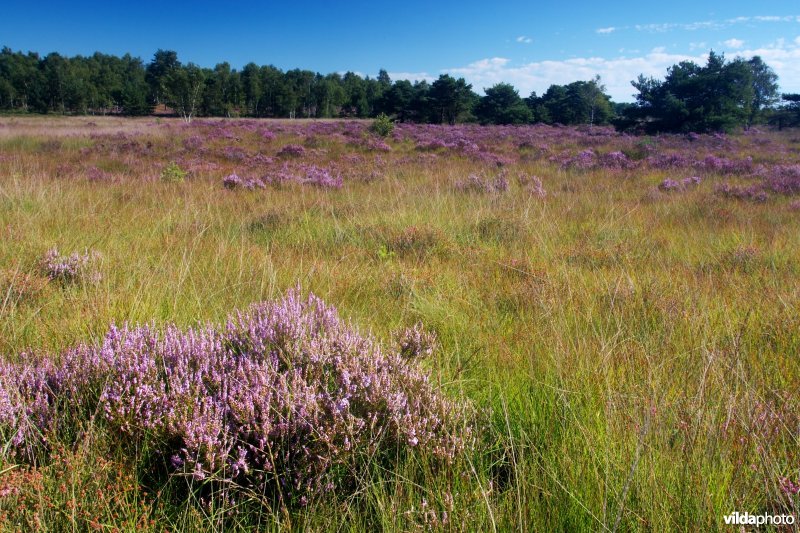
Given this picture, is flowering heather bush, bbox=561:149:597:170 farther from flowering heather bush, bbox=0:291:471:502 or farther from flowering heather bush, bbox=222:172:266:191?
flowering heather bush, bbox=0:291:471:502

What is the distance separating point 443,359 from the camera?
99.7 inches

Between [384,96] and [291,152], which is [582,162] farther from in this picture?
[384,96]

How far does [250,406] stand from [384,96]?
71.2m

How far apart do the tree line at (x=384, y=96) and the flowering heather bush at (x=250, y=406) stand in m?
35.3

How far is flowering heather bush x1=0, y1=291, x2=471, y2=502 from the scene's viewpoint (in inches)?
60.7

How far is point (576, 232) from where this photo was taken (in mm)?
6074

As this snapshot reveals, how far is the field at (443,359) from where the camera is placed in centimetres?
141

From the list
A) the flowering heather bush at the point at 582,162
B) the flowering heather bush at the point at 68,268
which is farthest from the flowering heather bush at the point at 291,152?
the flowering heather bush at the point at 68,268

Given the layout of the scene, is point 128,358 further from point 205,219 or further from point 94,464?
point 205,219

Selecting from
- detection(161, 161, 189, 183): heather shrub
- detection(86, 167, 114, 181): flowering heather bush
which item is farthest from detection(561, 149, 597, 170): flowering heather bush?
detection(86, 167, 114, 181): flowering heather bush

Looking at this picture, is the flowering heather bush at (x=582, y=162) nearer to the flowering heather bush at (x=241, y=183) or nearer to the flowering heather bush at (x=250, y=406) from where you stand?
the flowering heather bush at (x=241, y=183)

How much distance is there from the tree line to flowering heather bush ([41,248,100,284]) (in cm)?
3521

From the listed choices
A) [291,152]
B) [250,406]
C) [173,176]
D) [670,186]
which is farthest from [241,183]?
[670,186]

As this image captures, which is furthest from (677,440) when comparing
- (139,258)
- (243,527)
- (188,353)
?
(139,258)
